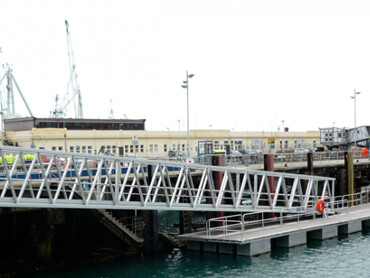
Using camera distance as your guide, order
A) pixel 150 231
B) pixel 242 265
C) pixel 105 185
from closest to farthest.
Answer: pixel 105 185, pixel 242 265, pixel 150 231

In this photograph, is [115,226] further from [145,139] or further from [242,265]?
[145,139]

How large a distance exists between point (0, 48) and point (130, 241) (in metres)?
58.1

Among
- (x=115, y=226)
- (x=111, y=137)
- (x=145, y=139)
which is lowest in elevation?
(x=115, y=226)

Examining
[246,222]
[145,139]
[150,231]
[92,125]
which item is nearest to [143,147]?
[145,139]

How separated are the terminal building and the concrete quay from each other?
2387 cm

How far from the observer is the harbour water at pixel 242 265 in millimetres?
31344

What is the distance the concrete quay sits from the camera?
115ft

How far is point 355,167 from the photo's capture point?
60.5 metres

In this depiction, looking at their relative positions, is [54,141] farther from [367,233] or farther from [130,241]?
[367,233]

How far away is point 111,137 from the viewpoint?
75.2m

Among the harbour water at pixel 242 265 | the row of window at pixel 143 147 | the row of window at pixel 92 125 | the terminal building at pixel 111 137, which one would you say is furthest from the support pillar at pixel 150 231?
the row of window at pixel 92 125

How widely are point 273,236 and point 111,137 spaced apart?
43.0 metres

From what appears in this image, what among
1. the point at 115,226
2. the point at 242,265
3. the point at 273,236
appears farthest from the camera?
the point at 273,236

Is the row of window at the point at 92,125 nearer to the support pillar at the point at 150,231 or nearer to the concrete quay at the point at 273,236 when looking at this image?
the support pillar at the point at 150,231
